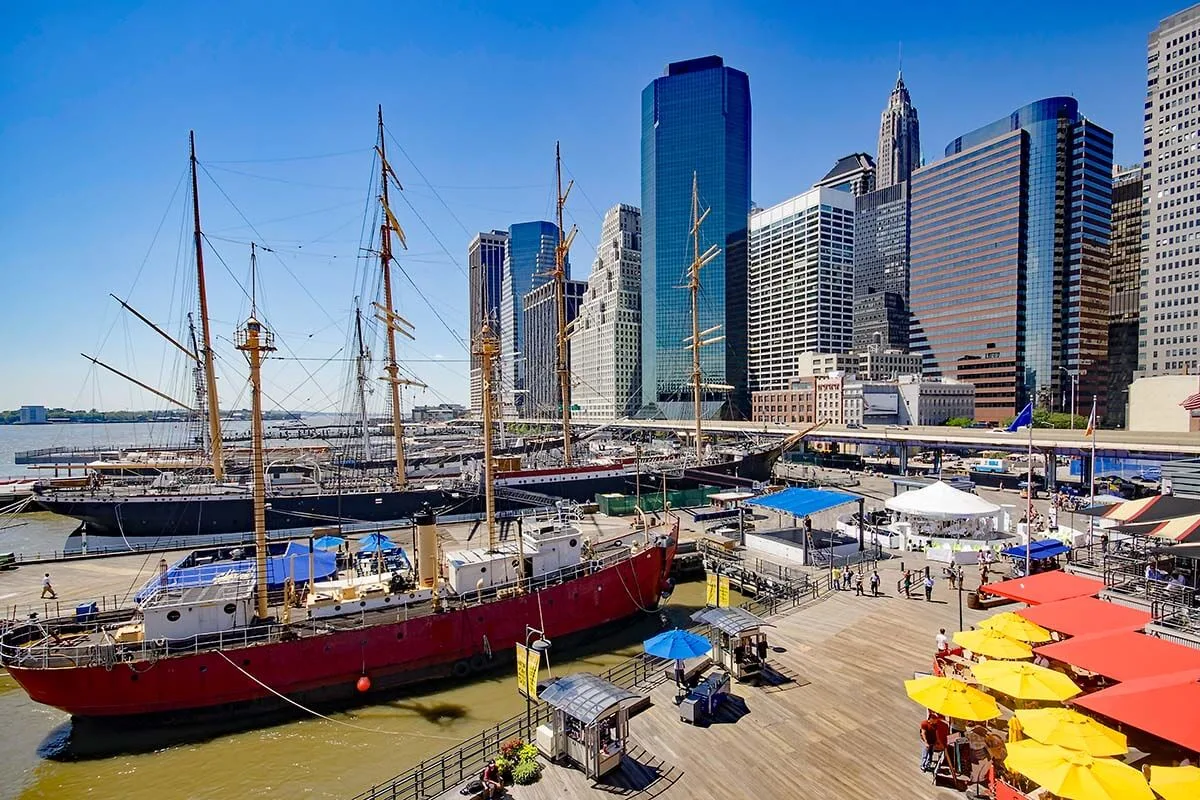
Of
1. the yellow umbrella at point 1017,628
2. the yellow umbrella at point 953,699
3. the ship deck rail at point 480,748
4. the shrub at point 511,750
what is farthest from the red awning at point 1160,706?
the shrub at point 511,750

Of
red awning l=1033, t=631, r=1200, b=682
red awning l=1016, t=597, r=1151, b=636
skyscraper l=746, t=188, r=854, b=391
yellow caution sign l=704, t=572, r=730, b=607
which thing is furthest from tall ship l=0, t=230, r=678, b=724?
skyscraper l=746, t=188, r=854, b=391

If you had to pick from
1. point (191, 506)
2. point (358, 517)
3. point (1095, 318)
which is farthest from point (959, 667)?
point (1095, 318)

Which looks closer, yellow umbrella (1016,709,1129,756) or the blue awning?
yellow umbrella (1016,709,1129,756)

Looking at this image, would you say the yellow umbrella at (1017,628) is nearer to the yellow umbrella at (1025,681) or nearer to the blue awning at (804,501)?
the yellow umbrella at (1025,681)

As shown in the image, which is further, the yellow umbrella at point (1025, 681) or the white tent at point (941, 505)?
the white tent at point (941, 505)

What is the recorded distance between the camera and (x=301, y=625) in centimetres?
1947

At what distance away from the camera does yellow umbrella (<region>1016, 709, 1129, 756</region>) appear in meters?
9.79

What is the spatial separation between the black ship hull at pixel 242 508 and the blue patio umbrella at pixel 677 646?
32.3 metres

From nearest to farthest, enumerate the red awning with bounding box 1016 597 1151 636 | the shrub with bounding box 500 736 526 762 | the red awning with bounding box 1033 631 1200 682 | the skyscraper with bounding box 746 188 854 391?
the red awning with bounding box 1033 631 1200 682 → the shrub with bounding box 500 736 526 762 → the red awning with bounding box 1016 597 1151 636 → the skyscraper with bounding box 746 188 854 391

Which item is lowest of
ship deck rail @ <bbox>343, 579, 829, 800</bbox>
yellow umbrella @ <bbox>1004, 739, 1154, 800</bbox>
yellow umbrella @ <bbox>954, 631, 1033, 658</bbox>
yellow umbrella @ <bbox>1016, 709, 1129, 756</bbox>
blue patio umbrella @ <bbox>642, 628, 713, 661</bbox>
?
ship deck rail @ <bbox>343, 579, 829, 800</bbox>

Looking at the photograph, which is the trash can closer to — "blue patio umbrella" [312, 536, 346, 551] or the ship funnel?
"blue patio umbrella" [312, 536, 346, 551]

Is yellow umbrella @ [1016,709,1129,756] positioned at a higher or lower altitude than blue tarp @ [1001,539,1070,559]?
higher

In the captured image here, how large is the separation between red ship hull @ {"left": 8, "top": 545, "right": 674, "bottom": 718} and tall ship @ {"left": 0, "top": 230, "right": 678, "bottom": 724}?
0.13 feet

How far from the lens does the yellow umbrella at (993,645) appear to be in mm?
13844
